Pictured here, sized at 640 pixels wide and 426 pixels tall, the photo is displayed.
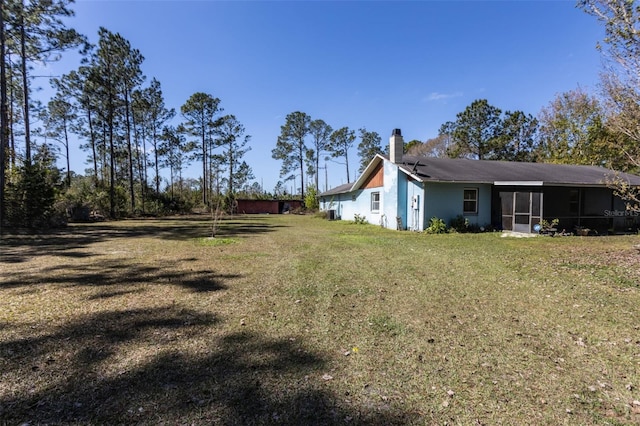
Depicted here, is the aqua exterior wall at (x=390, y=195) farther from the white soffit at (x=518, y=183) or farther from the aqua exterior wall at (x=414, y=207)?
the white soffit at (x=518, y=183)

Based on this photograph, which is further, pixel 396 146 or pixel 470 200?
pixel 396 146

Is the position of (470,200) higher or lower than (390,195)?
lower

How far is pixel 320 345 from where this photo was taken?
3314 millimetres

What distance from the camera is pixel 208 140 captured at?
38000mm

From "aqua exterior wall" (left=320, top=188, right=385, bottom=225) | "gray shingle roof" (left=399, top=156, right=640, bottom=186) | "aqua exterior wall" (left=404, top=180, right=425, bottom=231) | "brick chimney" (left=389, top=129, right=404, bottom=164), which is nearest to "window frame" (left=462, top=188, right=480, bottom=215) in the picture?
"gray shingle roof" (left=399, top=156, right=640, bottom=186)

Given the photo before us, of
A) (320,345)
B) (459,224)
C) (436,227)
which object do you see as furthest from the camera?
(459,224)

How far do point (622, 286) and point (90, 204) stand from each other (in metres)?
26.9

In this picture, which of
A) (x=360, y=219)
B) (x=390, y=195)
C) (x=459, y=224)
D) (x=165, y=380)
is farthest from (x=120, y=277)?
(x=360, y=219)

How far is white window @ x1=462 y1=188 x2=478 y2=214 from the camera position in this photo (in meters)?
14.7

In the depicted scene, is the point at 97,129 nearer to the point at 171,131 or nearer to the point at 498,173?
the point at 171,131

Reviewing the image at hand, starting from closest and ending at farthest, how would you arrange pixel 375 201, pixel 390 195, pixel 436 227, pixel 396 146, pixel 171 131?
1. pixel 436 227
2. pixel 396 146
3. pixel 390 195
4. pixel 375 201
5. pixel 171 131

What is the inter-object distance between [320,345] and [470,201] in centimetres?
1346

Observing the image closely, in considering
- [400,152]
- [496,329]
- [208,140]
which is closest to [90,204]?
[208,140]

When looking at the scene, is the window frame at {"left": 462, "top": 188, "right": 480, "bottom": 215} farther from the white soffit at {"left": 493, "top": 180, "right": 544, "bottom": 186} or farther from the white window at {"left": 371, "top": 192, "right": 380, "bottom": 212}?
the white window at {"left": 371, "top": 192, "right": 380, "bottom": 212}
